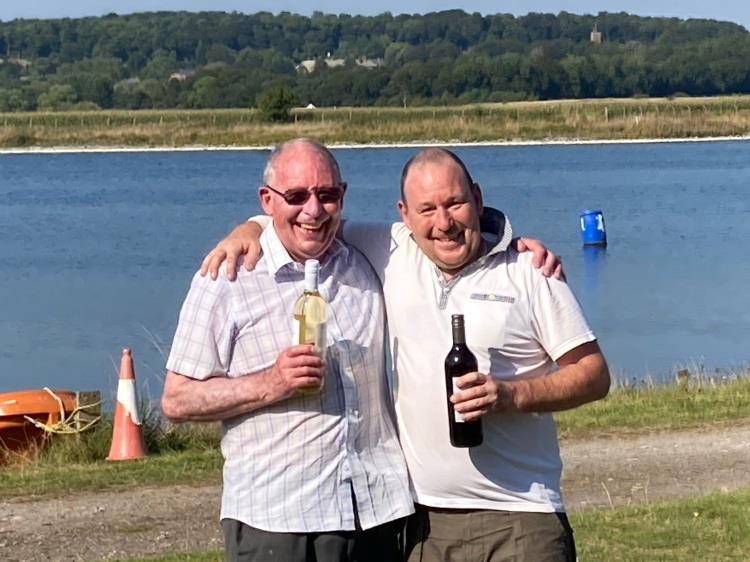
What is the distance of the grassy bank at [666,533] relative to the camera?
7.41 metres

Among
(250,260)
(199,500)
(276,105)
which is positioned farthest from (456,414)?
(276,105)

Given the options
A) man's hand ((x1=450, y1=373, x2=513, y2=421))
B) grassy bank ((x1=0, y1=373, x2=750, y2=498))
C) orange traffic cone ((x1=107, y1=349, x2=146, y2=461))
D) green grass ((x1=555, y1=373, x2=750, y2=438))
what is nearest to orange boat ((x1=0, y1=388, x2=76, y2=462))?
grassy bank ((x1=0, y1=373, x2=750, y2=498))

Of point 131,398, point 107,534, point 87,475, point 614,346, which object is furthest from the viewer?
point 614,346

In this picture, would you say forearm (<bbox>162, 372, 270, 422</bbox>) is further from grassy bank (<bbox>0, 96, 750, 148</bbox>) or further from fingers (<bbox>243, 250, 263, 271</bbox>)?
grassy bank (<bbox>0, 96, 750, 148</bbox>)

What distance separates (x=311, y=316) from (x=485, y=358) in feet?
1.69

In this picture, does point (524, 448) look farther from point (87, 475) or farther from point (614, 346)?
point (614, 346)

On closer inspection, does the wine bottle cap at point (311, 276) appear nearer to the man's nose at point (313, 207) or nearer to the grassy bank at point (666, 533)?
the man's nose at point (313, 207)

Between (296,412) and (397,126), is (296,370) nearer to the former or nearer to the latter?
(296,412)

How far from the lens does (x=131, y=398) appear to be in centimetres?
1115

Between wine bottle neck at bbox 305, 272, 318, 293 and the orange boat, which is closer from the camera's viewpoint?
wine bottle neck at bbox 305, 272, 318, 293

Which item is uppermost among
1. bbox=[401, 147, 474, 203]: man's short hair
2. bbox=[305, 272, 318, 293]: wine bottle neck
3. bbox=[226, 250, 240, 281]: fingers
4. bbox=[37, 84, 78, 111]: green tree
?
bbox=[37, 84, 78, 111]: green tree

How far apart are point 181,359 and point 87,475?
19.9 feet

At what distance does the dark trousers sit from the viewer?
169 inches

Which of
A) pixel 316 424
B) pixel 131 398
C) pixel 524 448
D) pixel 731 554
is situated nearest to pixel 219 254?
pixel 316 424
